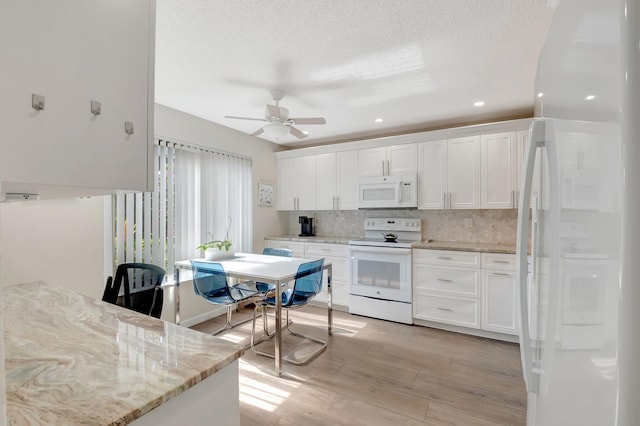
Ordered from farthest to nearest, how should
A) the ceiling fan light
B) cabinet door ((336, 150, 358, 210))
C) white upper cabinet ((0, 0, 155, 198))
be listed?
cabinet door ((336, 150, 358, 210)), the ceiling fan light, white upper cabinet ((0, 0, 155, 198))

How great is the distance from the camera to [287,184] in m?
4.64

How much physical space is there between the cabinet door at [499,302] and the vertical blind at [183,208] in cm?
302

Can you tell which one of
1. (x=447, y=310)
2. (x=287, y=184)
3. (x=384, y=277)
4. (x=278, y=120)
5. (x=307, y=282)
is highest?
(x=278, y=120)

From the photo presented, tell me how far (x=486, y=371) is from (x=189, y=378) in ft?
8.33

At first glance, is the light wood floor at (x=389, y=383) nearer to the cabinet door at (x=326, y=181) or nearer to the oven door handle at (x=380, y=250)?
the oven door handle at (x=380, y=250)

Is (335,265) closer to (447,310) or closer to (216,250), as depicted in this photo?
(447,310)

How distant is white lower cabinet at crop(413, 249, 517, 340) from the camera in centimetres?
295

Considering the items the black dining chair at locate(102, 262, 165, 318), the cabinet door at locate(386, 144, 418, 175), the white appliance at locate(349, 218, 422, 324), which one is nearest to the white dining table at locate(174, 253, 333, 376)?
the black dining chair at locate(102, 262, 165, 318)

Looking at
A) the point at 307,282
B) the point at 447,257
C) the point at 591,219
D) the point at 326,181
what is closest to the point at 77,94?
the point at 591,219

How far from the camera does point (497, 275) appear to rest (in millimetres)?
2975

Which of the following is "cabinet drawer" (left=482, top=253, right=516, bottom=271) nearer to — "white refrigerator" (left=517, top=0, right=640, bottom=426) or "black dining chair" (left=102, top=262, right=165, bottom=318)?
"white refrigerator" (left=517, top=0, right=640, bottom=426)

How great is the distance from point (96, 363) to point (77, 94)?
32.3 inches

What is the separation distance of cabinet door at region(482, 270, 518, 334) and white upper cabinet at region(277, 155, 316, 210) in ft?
8.11

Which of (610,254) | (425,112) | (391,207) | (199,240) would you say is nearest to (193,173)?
(199,240)
